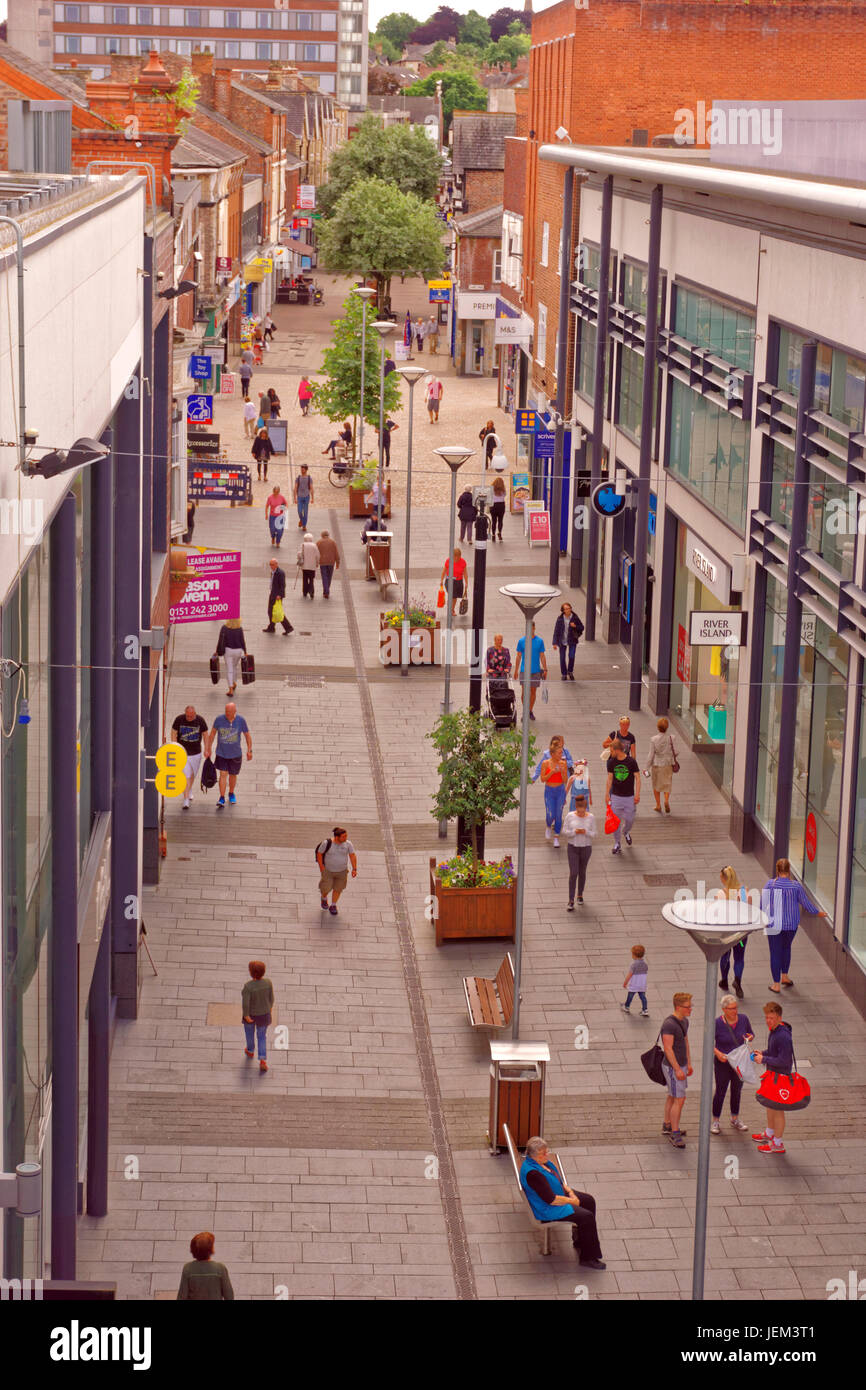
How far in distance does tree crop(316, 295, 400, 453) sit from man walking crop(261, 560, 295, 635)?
14.8 metres

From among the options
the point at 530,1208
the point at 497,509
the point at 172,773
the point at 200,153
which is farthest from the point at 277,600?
the point at 200,153

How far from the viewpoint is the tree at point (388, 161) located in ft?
306

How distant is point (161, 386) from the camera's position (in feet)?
78.8

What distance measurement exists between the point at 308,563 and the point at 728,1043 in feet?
73.9

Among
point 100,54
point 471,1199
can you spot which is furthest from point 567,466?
point 100,54

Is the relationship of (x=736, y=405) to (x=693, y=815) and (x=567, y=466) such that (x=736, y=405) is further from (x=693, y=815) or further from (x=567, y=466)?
(x=567, y=466)

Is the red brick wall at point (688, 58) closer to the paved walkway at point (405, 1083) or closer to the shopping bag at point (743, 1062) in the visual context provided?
the paved walkway at point (405, 1083)

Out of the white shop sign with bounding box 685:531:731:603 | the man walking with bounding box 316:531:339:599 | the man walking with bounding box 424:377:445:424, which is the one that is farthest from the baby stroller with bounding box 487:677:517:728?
the man walking with bounding box 424:377:445:424

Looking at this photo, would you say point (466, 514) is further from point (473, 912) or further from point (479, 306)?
point (479, 306)

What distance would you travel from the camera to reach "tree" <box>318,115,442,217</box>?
93375 mm

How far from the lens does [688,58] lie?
4406 cm

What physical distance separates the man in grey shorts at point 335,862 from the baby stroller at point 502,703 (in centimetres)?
753

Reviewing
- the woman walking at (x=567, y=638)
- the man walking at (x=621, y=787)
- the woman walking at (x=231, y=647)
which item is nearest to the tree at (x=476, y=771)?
the man walking at (x=621, y=787)
